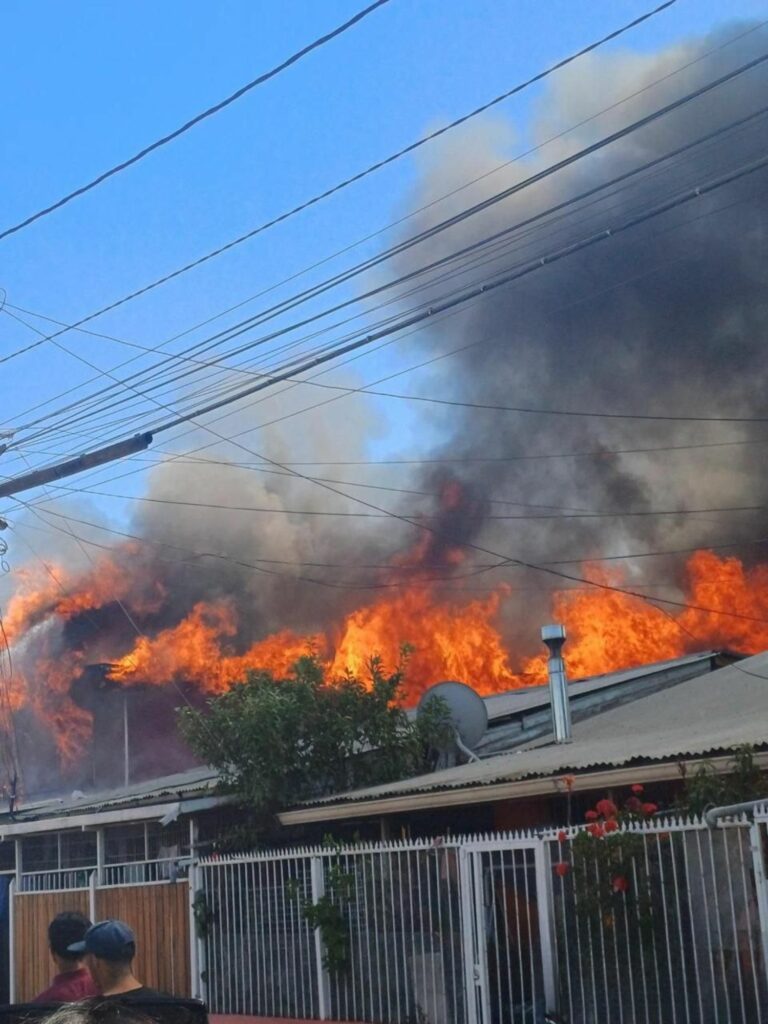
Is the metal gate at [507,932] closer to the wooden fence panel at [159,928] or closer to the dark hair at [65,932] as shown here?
the dark hair at [65,932]

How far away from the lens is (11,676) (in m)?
33.6

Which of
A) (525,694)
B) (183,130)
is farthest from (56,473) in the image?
(525,694)

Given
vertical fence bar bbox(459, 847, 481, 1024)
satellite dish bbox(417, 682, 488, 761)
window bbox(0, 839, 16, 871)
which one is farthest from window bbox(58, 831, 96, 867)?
vertical fence bar bbox(459, 847, 481, 1024)

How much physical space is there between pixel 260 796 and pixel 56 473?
4026 mm

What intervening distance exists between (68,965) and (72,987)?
0.59 ft

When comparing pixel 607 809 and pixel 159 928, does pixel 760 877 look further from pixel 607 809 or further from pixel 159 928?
pixel 159 928

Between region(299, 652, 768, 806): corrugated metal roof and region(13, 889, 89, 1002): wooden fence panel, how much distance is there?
388 cm

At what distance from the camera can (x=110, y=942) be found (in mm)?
4430

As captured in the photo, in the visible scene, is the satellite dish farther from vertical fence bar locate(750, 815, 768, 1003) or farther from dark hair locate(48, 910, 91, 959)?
dark hair locate(48, 910, 91, 959)

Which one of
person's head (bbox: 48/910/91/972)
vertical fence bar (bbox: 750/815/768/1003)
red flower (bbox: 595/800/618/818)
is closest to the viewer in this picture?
person's head (bbox: 48/910/91/972)

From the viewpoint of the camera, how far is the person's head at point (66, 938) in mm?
5234

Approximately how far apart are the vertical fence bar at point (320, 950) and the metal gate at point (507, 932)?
200cm

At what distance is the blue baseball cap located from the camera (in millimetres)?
4426

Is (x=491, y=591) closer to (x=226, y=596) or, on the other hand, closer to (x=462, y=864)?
(x=226, y=596)
